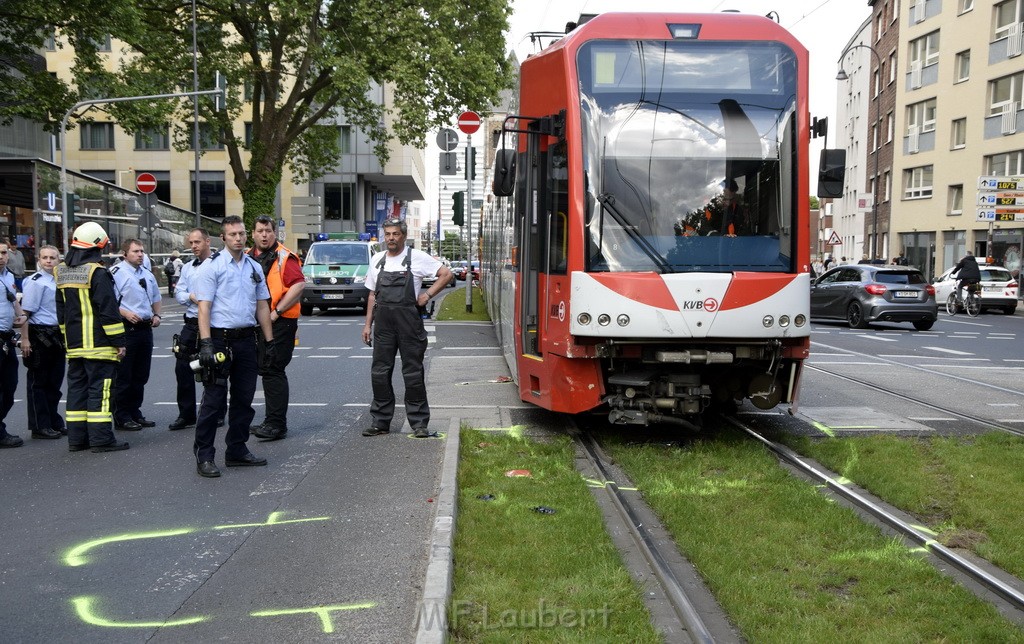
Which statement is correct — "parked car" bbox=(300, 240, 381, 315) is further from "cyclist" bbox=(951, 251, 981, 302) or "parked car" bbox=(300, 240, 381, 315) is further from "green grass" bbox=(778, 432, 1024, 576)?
"green grass" bbox=(778, 432, 1024, 576)

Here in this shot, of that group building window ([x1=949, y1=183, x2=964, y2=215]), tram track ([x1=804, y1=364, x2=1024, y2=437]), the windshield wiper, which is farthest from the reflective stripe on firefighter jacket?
building window ([x1=949, y1=183, x2=964, y2=215])

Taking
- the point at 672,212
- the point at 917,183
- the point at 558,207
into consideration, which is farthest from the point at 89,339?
the point at 917,183

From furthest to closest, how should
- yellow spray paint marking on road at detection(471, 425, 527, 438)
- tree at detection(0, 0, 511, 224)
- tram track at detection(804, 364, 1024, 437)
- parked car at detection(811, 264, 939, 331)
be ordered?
tree at detection(0, 0, 511, 224) → parked car at detection(811, 264, 939, 331) → tram track at detection(804, 364, 1024, 437) → yellow spray paint marking on road at detection(471, 425, 527, 438)

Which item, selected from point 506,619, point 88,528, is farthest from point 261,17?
point 506,619

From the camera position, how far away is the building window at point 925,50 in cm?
4772

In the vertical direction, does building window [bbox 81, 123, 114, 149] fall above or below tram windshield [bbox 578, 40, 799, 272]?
above

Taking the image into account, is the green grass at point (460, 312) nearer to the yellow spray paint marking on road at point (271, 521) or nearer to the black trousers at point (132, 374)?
the black trousers at point (132, 374)

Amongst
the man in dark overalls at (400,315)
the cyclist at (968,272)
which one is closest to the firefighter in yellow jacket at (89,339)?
the man in dark overalls at (400,315)

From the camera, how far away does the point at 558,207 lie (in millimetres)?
8625

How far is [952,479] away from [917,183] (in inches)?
1802

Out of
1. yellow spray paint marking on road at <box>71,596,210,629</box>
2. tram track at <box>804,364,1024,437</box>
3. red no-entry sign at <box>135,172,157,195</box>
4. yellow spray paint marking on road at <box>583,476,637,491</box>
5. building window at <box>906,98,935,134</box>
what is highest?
building window at <box>906,98,935,134</box>

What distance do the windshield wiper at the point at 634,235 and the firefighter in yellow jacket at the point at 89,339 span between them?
13.1ft

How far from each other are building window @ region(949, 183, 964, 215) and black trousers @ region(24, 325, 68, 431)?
42.9 meters

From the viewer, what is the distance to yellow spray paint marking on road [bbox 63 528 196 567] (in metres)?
5.43
